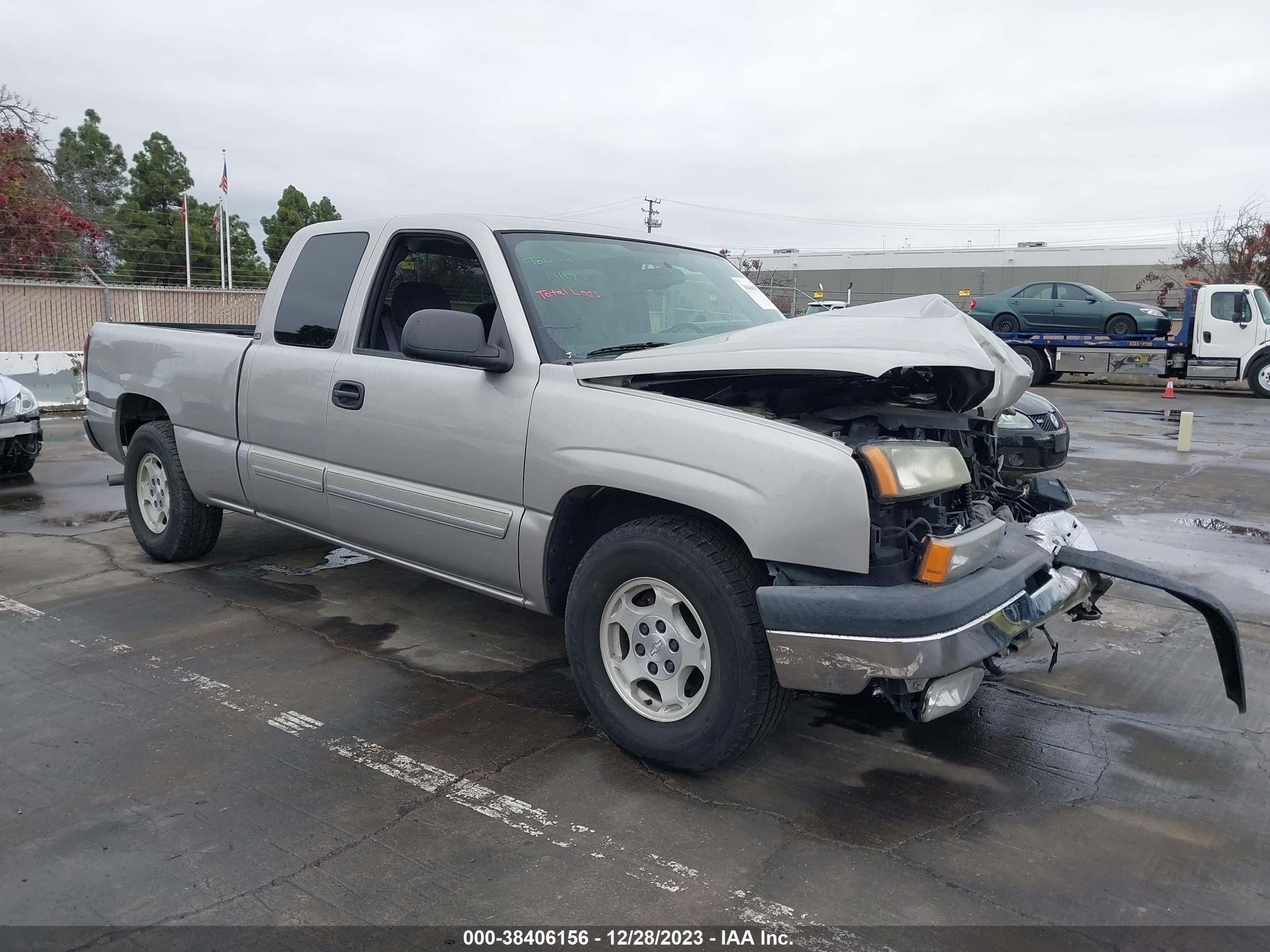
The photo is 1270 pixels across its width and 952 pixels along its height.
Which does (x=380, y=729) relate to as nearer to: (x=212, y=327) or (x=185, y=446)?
A: (x=185, y=446)

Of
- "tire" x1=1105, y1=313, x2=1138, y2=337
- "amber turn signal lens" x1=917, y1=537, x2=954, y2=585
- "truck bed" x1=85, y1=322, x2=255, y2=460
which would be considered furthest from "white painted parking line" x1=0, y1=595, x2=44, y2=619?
"tire" x1=1105, y1=313, x2=1138, y2=337

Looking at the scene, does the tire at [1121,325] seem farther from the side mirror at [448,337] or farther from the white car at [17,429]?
the side mirror at [448,337]

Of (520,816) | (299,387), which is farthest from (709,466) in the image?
(299,387)

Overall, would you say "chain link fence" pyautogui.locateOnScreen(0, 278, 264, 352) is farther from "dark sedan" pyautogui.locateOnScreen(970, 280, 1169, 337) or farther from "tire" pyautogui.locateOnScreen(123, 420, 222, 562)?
"dark sedan" pyautogui.locateOnScreen(970, 280, 1169, 337)

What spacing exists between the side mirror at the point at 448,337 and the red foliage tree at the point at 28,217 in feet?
69.0

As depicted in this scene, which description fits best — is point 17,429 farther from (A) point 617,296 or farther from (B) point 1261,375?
(B) point 1261,375

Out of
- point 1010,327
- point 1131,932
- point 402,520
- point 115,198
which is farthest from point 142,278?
point 1131,932

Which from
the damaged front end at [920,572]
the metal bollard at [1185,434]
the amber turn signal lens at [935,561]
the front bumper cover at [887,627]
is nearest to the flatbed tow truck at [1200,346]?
the metal bollard at [1185,434]

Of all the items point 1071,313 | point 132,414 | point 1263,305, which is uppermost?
point 1263,305

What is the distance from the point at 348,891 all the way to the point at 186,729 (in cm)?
140

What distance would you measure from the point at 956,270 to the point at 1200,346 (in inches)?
1162

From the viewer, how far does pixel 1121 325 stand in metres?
22.8

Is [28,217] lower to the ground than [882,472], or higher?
higher

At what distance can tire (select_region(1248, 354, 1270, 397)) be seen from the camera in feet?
69.5
